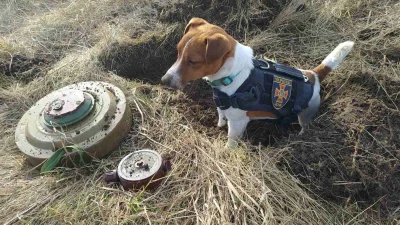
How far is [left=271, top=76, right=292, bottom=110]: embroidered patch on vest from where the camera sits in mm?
2982

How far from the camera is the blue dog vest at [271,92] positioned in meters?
2.92

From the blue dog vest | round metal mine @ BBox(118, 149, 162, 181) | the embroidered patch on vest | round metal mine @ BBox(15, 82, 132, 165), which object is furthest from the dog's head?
round metal mine @ BBox(15, 82, 132, 165)

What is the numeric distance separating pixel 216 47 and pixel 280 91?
79 cm

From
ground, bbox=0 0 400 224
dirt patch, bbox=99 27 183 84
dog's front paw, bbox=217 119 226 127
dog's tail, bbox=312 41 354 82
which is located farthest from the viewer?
dirt patch, bbox=99 27 183 84

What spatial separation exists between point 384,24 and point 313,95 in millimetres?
1819

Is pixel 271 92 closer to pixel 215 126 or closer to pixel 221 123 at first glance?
pixel 221 123

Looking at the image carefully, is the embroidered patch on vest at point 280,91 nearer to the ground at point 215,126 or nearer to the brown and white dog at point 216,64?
the brown and white dog at point 216,64

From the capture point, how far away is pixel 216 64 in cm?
278

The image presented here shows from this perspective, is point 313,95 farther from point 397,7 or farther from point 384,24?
point 397,7

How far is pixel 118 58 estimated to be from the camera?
14.4 feet

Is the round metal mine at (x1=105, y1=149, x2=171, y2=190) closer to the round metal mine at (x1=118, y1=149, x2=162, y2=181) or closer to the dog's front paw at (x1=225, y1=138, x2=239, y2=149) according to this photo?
the round metal mine at (x1=118, y1=149, x2=162, y2=181)

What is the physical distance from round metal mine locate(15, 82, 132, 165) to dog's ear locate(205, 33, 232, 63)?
45.9 inches

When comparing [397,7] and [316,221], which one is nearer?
[316,221]

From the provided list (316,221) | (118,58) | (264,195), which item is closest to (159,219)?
(264,195)
